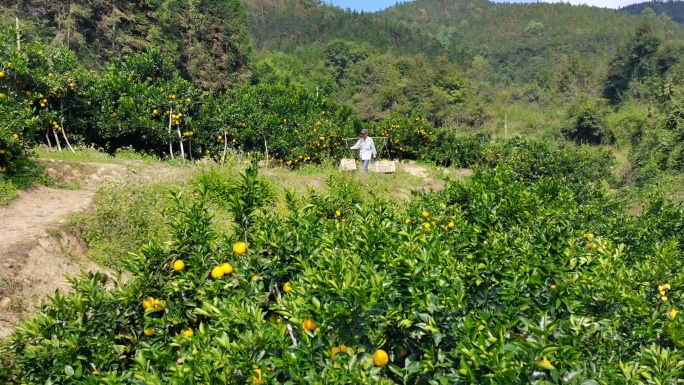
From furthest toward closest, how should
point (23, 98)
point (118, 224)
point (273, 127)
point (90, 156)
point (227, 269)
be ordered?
point (273, 127) < point (90, 156) < point (23, 98) < point (118, 224) < point (227, 269)

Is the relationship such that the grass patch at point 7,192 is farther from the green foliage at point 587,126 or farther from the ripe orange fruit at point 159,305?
the green foliage at point 587,126

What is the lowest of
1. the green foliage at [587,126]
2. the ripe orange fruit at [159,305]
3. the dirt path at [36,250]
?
the green foliage at [587,126]

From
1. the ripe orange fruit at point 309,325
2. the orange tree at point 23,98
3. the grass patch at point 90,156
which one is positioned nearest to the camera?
the ripe orange fruit at point 309,325

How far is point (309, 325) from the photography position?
83.9 inches

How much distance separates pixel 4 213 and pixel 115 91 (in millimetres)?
5521

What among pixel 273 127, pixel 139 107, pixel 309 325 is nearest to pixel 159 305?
pixel 309 325

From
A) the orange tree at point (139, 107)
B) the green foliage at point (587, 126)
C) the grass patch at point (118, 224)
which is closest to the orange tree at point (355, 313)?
the grass patch at point (118, 224)

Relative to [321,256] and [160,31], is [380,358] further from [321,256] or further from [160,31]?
[160,31]

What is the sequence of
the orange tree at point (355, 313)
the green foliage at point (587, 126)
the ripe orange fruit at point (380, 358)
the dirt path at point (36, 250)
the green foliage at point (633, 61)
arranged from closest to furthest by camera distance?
1. the orange tree at point (355, 313)
2. the ripe orange fruit at point (380, 358)
3. the dirt path at point (36, 250)
4. the green foliage at point (587, 126)
5. the green foliage at point (633, 61)

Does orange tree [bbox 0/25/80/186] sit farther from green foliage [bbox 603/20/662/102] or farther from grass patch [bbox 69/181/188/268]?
green foliage [bbox 603/20/662/102]

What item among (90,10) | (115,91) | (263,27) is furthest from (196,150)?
(263,27)

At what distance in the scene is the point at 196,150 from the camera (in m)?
11.7

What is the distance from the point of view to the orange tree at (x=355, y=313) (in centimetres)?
189

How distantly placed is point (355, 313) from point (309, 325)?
0.22 meters
